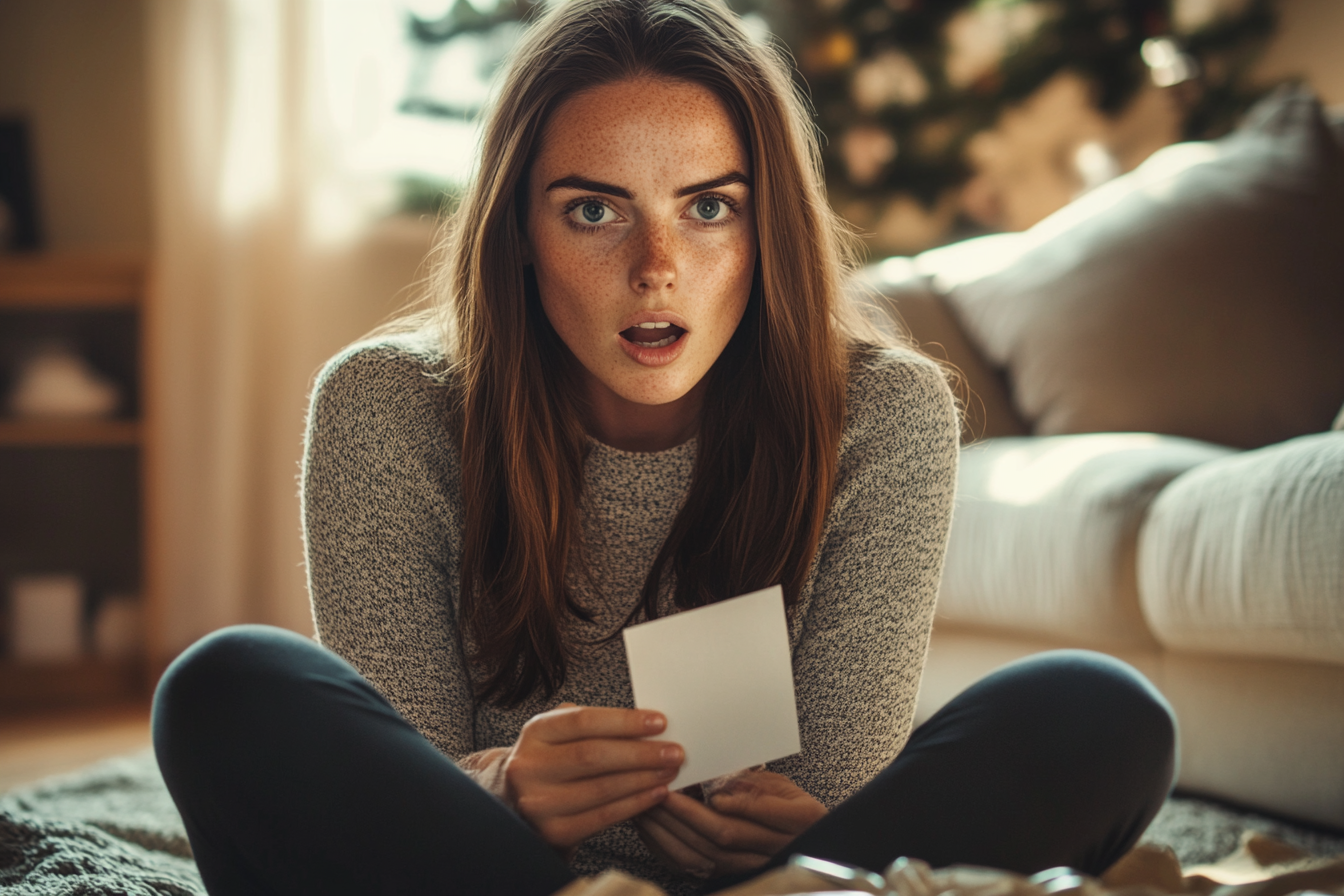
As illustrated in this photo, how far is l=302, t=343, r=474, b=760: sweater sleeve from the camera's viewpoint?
3.02 feet

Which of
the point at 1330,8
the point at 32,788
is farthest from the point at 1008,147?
the point at 32,788

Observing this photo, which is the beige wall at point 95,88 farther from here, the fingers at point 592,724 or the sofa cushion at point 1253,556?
the fingers at point 592,724

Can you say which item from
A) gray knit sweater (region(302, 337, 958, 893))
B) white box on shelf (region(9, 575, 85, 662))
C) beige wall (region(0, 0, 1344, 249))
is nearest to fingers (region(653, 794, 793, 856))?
gray knit sweater (region(302, 337, 958, 893))

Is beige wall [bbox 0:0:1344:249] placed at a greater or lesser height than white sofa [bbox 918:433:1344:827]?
greater

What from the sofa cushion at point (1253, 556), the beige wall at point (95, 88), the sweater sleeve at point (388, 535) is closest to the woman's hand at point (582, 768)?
the sweater sleeve at point (388, 535)

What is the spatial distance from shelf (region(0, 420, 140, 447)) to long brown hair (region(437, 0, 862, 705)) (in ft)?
5.59

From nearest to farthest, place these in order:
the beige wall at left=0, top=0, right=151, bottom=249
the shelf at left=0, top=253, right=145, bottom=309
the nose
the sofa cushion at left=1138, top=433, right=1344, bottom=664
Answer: the nose < the sofa cushion at left=1138, top=433, right=1344, bottom=664 < the shelf at left=0, top=253, right=145, bottom=309 < the beige wall at left=0, top=0, right=151, bottom=249

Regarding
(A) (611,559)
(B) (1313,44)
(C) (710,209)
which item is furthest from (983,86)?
(A) (611,559)

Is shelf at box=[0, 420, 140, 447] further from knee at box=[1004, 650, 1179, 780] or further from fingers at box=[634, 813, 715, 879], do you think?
knee at box=[1004, 650, 1179, 780]

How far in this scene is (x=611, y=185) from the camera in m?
0.93

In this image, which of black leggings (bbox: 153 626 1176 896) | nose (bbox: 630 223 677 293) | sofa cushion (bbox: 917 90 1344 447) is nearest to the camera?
black leggings (bbox: 153 626 1176 896)

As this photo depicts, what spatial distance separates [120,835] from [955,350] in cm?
139

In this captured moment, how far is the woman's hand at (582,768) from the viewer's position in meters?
0.76

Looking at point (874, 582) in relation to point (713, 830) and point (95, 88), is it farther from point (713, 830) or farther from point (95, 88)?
point (95, 88)
